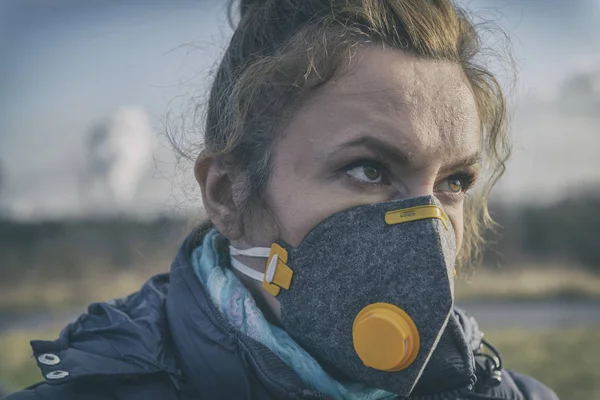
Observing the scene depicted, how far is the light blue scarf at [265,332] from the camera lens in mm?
2115

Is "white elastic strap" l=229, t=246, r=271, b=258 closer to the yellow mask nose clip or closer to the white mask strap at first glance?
the white mask strap

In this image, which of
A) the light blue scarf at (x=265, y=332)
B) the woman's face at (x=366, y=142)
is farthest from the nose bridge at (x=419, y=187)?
the light blue scarf at (x=265, y=332)

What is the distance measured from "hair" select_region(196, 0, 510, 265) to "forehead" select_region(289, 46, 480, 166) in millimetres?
44

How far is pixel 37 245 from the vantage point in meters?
22.1

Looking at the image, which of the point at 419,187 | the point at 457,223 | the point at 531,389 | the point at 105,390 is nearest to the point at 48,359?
the point at 105,390

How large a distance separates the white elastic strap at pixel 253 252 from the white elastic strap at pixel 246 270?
0.11ft

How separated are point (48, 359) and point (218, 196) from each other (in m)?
0.76

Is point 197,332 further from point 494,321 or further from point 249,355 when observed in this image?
point 494,321

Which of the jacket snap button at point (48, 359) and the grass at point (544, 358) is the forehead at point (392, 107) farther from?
the grass at point (544, 358)

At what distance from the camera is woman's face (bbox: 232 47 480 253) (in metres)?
2.10

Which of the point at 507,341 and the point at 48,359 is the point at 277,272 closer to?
the point at 48,359

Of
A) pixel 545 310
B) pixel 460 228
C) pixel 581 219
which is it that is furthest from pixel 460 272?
pixel 581 219

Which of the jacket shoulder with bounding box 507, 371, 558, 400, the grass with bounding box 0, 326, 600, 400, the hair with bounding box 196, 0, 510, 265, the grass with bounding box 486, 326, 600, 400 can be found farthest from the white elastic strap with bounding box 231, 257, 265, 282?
the grass with bounding box 486, 326, 600, 400

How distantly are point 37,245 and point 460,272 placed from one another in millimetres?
21119
